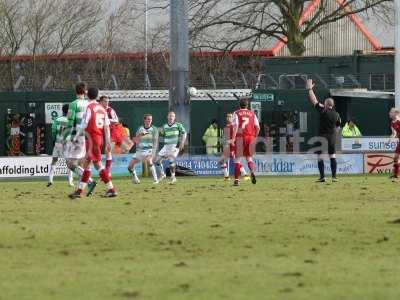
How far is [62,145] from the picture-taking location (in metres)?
28.8

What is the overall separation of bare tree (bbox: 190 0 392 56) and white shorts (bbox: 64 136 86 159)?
33454mm

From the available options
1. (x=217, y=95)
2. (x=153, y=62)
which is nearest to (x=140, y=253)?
(x=217, y=95)

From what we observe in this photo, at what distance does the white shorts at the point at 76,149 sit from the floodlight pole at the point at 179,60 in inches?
558

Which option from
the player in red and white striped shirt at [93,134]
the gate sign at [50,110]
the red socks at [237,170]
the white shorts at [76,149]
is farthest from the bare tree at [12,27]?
the player in red and white striped shirt at [93,134]

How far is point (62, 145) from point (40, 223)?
37.2ft

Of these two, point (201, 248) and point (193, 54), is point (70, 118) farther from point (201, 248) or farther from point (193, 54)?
point (193, 54)

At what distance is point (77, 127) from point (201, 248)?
10711mm

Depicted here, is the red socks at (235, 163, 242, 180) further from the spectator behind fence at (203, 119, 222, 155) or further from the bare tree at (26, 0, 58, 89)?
the bare tree at (26, 0, 58, 89)

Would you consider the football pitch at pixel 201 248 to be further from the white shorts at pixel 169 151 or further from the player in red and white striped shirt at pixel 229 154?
the white shorts at pixel 169 151

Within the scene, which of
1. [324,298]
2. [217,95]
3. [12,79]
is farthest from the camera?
[12,79]

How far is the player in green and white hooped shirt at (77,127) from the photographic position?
79.5 feet

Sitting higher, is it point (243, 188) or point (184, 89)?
point (184, 89)

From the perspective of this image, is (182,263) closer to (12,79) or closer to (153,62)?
(12,79)

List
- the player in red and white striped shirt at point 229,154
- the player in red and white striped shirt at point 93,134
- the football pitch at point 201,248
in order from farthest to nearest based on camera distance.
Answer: the player in red and white striped shirt at point 229,154 < the player in red and white striped shirt at point 93,134 < the football pitch at point 201,248
